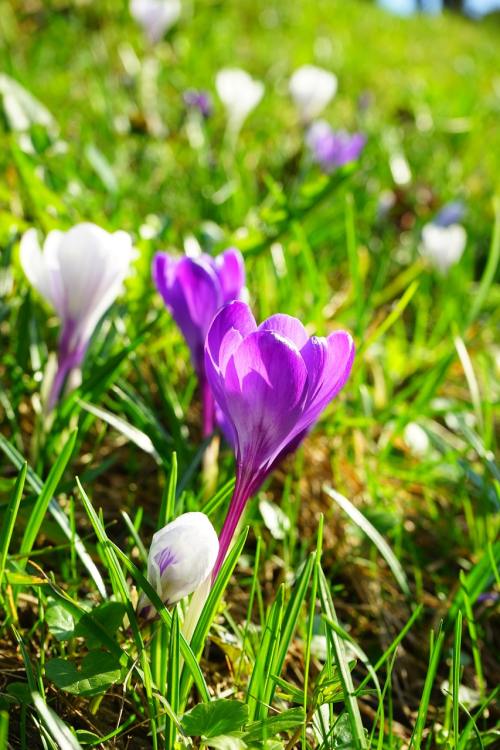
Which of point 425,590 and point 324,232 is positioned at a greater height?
point 324,232

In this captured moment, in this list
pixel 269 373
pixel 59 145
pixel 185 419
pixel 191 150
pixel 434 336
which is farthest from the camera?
pixel 191 150

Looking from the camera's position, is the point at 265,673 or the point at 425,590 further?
the point at 425,590

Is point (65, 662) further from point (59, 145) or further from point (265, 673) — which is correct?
point (59, 145)

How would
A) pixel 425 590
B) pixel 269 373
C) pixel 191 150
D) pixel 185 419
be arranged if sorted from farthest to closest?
pixel 191 150, pixel 185 419, pixel 425 590, pixel 269 373

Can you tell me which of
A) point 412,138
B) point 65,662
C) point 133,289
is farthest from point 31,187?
point 412,138

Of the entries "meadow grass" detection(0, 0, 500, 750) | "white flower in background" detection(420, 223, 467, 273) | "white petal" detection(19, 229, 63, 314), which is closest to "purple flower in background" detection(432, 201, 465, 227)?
"meadow grass" detection(0, 0, 500, 750)

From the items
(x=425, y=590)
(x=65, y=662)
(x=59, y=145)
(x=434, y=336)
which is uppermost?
(x=59, y=145)

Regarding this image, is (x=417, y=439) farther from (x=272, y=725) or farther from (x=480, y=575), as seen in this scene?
(x=272, y=725)
